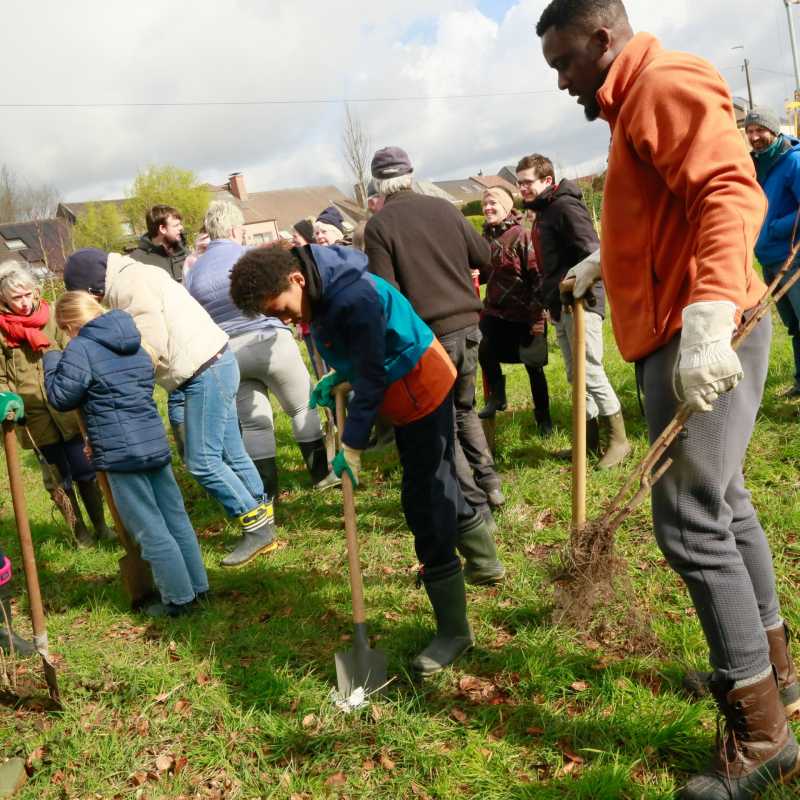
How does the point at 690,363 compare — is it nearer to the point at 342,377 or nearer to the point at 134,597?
the point at 342,377

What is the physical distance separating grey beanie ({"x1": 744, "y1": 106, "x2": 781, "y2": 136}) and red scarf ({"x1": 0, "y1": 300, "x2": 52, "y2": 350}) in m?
5.37

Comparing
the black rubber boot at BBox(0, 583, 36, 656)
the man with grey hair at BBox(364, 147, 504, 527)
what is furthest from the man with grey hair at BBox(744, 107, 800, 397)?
the black rubber boot at BBox(0, 583, 36, 656)

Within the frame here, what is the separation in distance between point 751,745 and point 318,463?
3.98m

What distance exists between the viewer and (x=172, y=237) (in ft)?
19.9

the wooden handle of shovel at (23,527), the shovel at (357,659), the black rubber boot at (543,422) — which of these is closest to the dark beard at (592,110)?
the shovel at (357,659)

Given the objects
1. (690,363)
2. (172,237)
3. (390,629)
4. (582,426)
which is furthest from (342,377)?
(172,237)

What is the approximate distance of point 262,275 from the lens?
266 cm

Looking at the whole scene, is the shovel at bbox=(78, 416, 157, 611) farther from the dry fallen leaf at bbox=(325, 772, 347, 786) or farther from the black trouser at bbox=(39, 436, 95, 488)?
the dry fallen leaf at bbox=(325, 772, 347, 786)

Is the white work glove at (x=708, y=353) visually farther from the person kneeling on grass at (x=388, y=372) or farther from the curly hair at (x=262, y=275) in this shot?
the curly hair at (x=262, y=275)

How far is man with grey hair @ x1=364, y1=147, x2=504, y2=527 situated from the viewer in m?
3.98

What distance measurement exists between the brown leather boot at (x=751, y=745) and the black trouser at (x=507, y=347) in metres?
3.70

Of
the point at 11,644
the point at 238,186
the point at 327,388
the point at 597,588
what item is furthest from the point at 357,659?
the point at 238,186

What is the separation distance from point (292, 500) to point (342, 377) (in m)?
2.58

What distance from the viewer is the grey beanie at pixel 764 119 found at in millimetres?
4984
